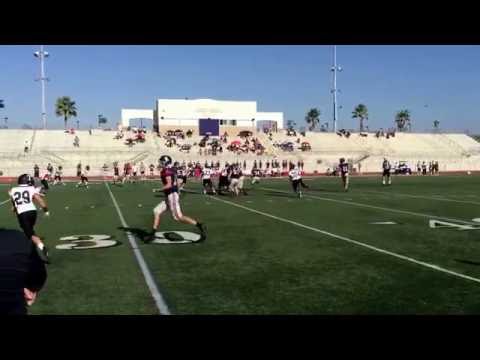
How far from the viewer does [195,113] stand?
249ft

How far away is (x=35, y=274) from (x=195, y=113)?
74084 millimetres

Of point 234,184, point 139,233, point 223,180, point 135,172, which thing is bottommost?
point 139,233

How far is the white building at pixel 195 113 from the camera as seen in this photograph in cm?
7500

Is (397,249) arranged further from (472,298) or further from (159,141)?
(159,141)

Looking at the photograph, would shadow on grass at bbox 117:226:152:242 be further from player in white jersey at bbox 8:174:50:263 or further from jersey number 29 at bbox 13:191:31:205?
jersey number 29 at bbox 13:191:31:205

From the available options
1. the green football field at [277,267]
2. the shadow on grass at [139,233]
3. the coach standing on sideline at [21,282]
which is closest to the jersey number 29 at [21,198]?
the green football field at [277,267]

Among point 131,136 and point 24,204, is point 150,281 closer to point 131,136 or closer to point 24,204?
point 24,204

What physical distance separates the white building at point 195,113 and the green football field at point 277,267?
200ft

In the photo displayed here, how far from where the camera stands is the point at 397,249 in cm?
922

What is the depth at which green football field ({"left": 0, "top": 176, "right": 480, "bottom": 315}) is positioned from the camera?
5.88 meters

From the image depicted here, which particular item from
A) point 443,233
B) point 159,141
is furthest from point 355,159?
point 443,233

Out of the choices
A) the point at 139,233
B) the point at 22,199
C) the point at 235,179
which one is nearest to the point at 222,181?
the point at 235,179
